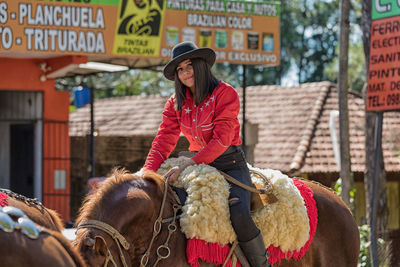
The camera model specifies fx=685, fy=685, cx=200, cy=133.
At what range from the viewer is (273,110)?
19141 millimetres

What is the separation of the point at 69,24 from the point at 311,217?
20.2ft

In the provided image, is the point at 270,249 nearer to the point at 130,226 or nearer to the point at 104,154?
the point at 130,226

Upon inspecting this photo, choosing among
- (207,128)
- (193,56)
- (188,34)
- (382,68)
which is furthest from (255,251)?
(188,34)

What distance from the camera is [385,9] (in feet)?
26.2

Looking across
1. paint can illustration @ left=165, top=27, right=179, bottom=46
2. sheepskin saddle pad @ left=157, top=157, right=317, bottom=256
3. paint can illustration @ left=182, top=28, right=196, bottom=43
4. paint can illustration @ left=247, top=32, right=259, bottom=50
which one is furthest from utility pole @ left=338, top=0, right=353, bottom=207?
sheepskin saddle pad @ left=157, top=157, right=317, bottom=256

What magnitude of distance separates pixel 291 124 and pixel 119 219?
14377mm

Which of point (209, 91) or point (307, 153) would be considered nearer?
point (209, 91)

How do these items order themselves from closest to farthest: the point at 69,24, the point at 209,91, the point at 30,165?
the point at 209,91 → the point at 69,24 → the point at 30,165

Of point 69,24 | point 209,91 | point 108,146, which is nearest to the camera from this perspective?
point 209,91

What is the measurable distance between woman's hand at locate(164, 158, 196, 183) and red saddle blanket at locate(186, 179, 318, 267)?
462 millimetres

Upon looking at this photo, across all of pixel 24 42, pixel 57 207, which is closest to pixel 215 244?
pixel 24 42

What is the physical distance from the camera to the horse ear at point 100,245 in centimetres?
391

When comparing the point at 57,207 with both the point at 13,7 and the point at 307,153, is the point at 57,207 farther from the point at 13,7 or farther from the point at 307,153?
the point at 307,153

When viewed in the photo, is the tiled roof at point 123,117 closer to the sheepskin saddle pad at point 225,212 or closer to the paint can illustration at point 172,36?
the paint can illustration at point 172,36
